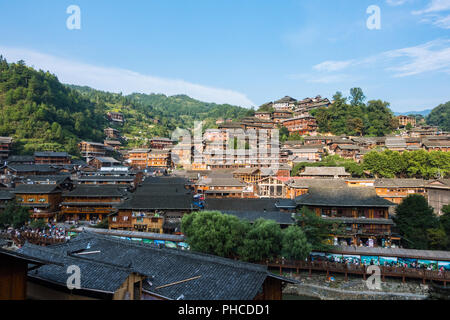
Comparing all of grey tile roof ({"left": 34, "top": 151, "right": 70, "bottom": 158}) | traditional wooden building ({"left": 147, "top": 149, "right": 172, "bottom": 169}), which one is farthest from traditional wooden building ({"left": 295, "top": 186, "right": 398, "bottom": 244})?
grey tile roof ({"left": 34, "top": 151, "right": 70, "bottom": 158})

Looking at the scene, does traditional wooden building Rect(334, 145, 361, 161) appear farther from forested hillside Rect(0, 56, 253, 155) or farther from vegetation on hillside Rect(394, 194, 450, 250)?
forested hillside Rect(0, 56, 253, 155)

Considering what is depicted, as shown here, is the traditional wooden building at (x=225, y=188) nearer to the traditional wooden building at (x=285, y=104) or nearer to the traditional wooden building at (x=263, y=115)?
the traditional wooden building at (x=263, y=115)

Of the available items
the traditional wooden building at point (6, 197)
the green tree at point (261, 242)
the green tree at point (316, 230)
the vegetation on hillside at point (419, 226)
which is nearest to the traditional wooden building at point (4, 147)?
the traditional wooden building at point (6, 197)

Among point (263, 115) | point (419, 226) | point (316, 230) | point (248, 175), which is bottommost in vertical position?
point (419, 226)

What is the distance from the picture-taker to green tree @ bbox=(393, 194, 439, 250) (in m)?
25.9

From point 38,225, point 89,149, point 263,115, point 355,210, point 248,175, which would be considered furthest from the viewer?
point 263,115

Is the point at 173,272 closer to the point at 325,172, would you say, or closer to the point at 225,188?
the point at 225,188

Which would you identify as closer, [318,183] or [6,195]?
[318,183]

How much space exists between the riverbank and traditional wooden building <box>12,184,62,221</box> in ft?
106

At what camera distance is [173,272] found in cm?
1071

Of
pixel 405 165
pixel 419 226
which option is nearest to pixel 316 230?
pixel 419 226

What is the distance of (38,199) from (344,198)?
38547 millimetres

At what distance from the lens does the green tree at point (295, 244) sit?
23.0 m
